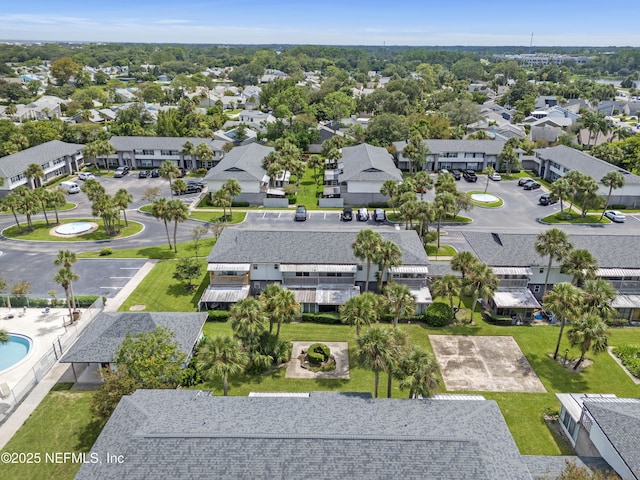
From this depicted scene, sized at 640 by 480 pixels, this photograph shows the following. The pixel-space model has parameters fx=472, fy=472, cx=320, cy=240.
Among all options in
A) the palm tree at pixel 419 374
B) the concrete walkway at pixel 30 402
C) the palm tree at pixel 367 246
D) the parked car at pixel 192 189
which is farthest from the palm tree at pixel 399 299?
the parked car at pixel 192 189

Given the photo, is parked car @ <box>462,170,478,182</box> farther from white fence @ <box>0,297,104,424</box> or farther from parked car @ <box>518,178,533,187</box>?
white fence @ <box>0,297,104,424</box>

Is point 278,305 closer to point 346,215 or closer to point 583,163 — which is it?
point 346,215

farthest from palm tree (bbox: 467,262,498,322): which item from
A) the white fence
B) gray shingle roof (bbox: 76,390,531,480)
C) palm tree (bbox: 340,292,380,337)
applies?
the white fence

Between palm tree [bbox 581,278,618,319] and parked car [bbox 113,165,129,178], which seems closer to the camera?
palm tree [bbox 581,278,618,319]

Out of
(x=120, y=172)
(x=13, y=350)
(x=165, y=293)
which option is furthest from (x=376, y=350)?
(x=120, y=172)

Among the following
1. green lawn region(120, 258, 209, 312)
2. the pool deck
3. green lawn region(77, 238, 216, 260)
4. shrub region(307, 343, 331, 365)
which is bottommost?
the pool deck
